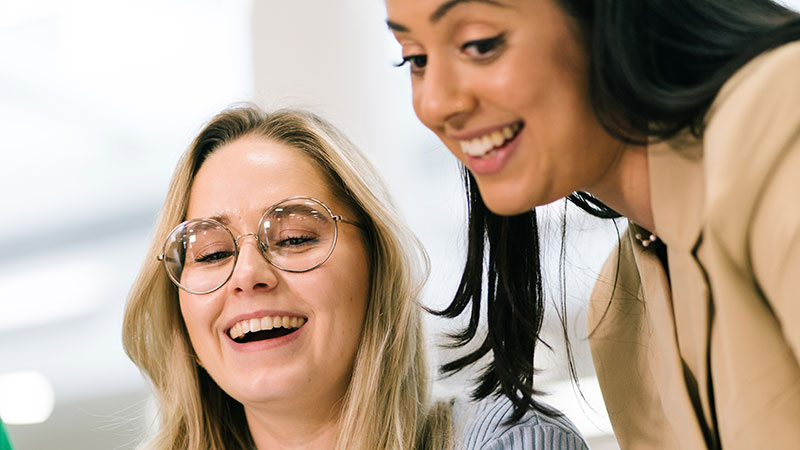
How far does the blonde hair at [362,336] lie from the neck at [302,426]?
0.13ft

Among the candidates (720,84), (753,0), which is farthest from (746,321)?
(753,0)

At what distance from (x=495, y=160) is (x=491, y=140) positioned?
3cm

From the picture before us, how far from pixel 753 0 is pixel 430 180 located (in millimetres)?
2310

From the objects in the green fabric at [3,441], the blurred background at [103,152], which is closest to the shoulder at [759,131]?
the green fabric at [3,441]

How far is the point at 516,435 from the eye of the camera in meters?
1.65

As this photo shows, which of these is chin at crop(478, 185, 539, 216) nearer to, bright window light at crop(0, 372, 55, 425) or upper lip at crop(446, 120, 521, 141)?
upper lip at crop(446, 120, 521, 141)

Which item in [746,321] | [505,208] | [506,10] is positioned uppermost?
[506,10]

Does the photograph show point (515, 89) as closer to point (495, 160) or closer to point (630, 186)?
point (495, 160)

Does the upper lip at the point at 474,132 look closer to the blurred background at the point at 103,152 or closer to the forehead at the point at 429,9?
the forehead at the point at 429,9

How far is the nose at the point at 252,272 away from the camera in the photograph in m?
1.72

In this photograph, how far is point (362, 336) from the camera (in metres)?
1.84

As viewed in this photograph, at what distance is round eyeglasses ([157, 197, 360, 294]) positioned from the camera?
175 cm

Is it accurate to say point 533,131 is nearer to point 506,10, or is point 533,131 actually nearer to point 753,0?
point 506,10

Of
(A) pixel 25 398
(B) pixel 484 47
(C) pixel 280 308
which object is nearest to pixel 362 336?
(C) pixel 280 308
